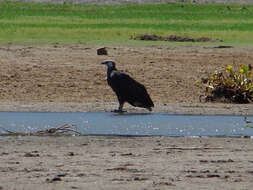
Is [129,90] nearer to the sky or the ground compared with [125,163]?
nearer to the sky

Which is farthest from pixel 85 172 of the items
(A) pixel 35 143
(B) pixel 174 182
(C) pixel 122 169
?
(A) pixel 35 143

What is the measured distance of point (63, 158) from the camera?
818 cm

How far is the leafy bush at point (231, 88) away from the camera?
1441 cm

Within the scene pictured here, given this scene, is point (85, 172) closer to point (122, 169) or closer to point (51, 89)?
point (122, 169)

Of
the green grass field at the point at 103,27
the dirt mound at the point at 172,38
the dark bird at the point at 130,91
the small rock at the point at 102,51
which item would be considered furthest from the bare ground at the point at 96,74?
the green grass field at the point at 103,27

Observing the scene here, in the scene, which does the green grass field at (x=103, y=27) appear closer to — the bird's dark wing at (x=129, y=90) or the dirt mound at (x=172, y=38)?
the dirt mound at (x=172, y=38)

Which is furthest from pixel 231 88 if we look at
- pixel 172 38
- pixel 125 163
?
pixel 172 38

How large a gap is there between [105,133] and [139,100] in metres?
2.24

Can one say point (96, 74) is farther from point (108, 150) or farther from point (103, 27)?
point (103, 27)

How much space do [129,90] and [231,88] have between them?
290 cm

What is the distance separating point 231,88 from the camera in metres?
14.5

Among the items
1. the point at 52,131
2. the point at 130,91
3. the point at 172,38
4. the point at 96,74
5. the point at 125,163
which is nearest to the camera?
the point at 125,163

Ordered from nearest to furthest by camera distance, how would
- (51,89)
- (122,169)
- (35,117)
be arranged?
(122,169) < (35,117) < (51,89)

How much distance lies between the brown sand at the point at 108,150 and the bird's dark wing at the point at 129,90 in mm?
533
